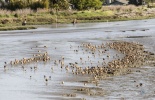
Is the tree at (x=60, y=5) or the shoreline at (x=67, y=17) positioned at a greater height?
the tree at (x=60, y=5)

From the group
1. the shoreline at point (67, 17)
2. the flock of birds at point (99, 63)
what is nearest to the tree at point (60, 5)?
the shoreline at point (67, 17)

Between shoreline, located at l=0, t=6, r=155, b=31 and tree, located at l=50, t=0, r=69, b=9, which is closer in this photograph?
shoreline, located at l=0, t=6, r=155, b=31

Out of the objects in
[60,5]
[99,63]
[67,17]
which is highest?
[99,63]

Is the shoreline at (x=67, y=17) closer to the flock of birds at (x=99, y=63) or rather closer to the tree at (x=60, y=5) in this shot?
the tree at (x=60, y=5)

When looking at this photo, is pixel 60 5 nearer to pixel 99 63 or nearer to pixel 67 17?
pixel 67 17

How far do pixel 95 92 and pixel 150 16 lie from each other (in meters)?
74.4

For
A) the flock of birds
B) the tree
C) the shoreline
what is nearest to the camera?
the flock of birds

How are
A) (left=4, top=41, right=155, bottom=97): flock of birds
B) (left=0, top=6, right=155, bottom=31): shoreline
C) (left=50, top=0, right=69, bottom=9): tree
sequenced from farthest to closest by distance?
(left=50, top=0, right=69, bottom=9): tree
(left=0, top=6, right=155, bottom=31): shoreline
(left=4, top=41, right=155, bottom=97): flock of birds

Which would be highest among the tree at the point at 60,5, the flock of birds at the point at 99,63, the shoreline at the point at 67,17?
the flock of birds at the point at 99,63

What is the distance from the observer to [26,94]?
15.6m

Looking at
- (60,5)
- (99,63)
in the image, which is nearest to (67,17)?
(60,5)

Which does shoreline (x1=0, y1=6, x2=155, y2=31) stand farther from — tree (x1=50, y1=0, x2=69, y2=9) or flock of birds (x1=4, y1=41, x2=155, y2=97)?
flock of birds (x1=4, y1=41, x2=155, y2=97)

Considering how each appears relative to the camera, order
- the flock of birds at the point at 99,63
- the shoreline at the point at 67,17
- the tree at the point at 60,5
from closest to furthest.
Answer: the flock of birds at the point at 99,63 < the shoreline at the point at 67,17 < the tree at the point at 60,5

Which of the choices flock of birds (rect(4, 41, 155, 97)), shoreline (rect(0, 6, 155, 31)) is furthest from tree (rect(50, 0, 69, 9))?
flock of birds (rect(4, 41, 155, 97))
